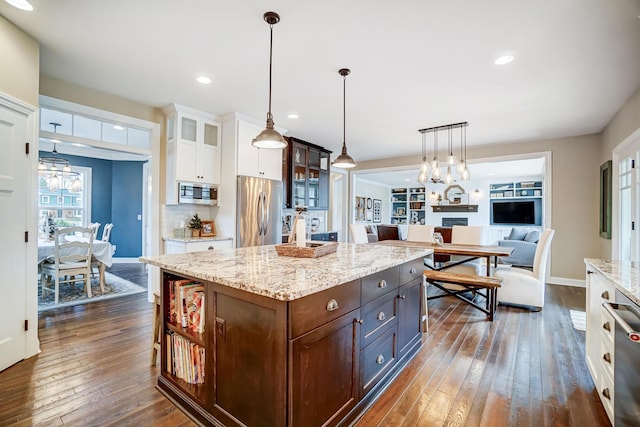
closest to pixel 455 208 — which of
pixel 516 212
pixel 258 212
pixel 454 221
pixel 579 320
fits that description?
pixel 454 221

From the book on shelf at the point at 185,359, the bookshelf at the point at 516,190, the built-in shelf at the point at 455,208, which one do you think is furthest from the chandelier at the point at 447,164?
the bookshelf at the point at 516,190

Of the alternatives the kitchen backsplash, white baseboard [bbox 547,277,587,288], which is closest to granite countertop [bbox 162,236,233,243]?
the kitchen backsplash

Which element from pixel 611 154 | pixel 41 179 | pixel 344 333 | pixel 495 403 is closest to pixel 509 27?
pixel 344 333

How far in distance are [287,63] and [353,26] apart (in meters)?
0.78

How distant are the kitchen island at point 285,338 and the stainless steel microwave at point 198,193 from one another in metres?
2.11

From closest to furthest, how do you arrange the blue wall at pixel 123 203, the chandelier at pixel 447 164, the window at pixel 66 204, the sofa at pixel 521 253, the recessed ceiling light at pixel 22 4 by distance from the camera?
1. the recessed ceiling light at pixel 22 4
2. the chandelier at pixel 447 164
3. the window at pixel 66 204
4. the sofa at pixel 521 253
5. the blue wall at pixel 123 203

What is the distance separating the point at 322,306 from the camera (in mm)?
1437

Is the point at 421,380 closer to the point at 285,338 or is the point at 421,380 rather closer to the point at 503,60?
the point at 285,338

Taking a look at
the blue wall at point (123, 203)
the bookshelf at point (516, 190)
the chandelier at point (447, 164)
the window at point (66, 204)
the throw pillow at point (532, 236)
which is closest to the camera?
the chandelier at point (447, 164)

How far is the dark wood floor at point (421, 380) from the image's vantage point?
1.75 m

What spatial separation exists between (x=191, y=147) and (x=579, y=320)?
16.9 feet

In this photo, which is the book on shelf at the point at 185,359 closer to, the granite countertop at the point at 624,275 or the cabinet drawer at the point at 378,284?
the cabinet drawer at the point at 378,284

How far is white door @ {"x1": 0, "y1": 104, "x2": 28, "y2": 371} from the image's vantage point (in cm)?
226

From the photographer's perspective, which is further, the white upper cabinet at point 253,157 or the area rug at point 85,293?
the white upper cabinet at point 253,157
